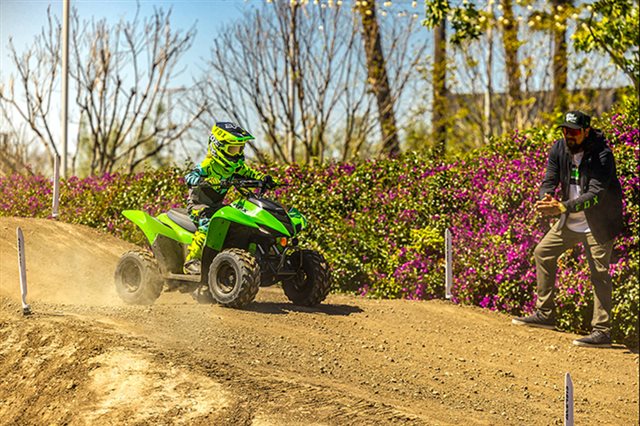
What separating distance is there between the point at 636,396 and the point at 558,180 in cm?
236

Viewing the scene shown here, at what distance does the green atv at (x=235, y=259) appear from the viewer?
8.27 m

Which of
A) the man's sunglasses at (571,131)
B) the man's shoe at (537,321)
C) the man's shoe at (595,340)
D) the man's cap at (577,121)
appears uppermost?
the man's cap at (577,121)

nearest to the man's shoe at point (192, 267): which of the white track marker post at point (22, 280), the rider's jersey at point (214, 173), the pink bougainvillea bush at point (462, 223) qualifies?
the rider's jersey at point (214, 173)

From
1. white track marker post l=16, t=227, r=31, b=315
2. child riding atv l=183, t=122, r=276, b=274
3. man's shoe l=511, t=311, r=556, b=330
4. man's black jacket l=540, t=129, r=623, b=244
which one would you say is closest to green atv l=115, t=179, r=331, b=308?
child riding atv l=183, t=122, r=276, b=274

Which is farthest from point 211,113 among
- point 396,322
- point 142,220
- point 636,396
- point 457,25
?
point 636,396

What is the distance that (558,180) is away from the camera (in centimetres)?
928

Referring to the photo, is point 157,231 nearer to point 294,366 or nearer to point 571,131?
point 294,366

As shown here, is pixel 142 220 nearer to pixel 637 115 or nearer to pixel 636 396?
pixel 636 396

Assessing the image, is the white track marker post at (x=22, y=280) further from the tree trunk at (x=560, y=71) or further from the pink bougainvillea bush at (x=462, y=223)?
the tree trunk at (x=560, y=71)

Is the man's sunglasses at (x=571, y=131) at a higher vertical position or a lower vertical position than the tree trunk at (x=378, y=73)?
lower

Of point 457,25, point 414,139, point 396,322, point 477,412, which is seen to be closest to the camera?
point 477,412

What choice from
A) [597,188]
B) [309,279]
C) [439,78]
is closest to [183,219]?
[309,279]

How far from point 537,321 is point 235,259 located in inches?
141

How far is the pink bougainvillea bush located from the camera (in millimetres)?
10102
